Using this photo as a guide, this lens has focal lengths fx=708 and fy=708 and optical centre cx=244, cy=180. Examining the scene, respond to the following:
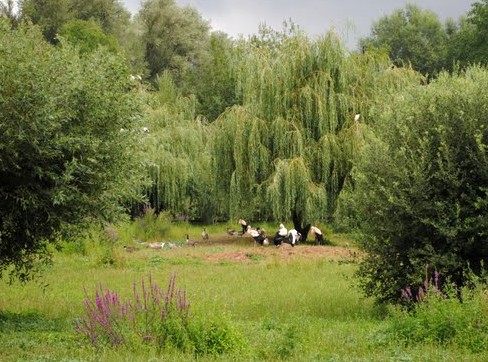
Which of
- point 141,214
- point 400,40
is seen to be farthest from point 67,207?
point 400,40

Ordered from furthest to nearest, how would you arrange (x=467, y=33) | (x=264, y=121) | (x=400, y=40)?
(x=400, y=40) → (x=467, y=33) → (x=264, y=121)

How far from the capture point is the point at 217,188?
109 feet

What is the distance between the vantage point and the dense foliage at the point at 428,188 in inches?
525

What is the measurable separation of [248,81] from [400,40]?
192 feet

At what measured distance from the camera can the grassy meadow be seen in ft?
30.0

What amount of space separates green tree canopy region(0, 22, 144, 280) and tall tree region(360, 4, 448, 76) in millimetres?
66902

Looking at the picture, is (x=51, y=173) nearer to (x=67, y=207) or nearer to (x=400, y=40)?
(x=67, y=207)

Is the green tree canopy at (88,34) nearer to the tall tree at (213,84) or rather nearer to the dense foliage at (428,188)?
the tall tree at (213,84)

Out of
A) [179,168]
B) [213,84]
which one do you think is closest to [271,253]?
→ [179,168]

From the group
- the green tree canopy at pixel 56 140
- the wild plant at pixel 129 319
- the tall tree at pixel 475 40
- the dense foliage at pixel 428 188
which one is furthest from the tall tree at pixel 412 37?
the wild plant at pixel 129 319

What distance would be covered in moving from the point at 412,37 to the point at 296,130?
Answer: 58394 mm

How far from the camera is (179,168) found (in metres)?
38.7

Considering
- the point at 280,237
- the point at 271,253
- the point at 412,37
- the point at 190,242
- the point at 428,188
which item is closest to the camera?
the point at 428,188

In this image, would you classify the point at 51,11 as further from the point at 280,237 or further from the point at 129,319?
the point at 129,319
